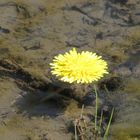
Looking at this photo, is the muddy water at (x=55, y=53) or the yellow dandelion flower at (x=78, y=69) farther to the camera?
the muddy water at (x=55, y=53)

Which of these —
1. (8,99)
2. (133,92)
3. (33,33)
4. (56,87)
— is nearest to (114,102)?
(133,92)

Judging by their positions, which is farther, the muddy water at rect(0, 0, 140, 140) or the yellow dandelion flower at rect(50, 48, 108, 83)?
the muddy water at rect(0, 0, 140, 140)

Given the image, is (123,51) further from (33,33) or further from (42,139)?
(42,139)

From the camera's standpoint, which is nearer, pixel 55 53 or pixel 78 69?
pixel 78 69

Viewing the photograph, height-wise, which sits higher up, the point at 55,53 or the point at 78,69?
the point at 78,69

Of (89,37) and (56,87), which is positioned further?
(89,37)
